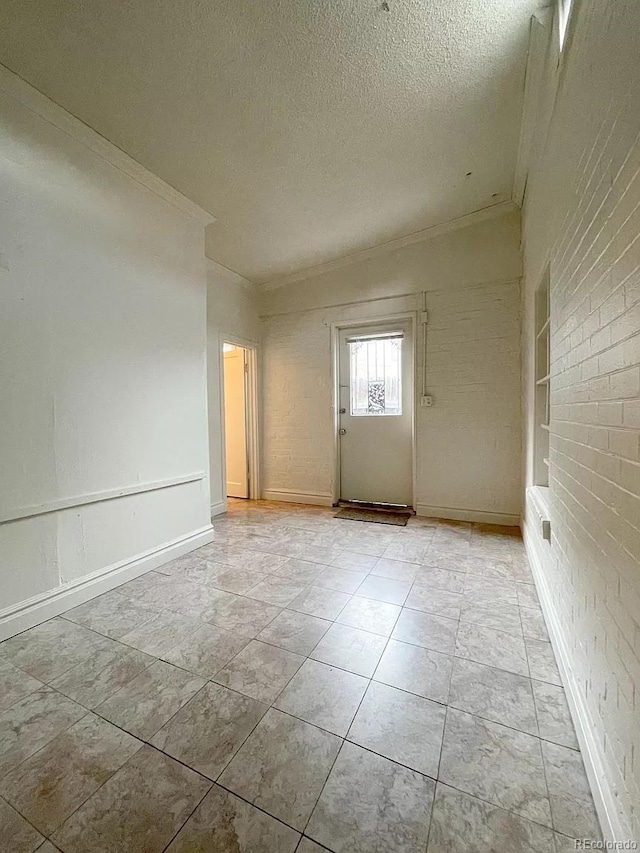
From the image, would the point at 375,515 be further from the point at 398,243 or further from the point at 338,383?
the point at 398,243

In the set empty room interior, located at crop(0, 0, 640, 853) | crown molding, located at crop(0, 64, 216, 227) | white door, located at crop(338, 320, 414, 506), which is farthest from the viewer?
white door, located at crop(338, 320, 414, 506)

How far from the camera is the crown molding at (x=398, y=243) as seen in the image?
3.39 metres

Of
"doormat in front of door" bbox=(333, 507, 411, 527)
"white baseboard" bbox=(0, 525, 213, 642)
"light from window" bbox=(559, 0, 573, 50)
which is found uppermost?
"light from window" bbox=(559, 0, 573, 50)

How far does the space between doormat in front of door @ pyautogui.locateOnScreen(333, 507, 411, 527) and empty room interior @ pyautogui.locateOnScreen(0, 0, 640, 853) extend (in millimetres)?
43

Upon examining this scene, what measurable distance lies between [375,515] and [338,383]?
1.70 m

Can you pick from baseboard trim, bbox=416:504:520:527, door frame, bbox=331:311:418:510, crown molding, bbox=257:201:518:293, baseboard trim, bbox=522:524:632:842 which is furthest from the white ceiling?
baseboard trim, bbox=416:504:520:527

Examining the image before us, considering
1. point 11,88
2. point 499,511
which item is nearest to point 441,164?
point 11,88

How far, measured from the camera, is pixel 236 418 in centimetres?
475

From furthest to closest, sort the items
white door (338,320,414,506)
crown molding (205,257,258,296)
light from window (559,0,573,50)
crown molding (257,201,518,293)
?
1. white door (338,320,414,506)
2. crown molding (205,257,258,296)
3. crown molding (257,201,518,293)
4. light from window (559,0,573,50)

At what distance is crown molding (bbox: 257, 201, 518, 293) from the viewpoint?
3391mm

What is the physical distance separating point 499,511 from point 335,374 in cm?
242

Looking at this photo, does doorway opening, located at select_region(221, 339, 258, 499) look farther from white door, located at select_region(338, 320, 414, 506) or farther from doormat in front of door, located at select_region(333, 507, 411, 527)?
doormat in front of door, located at select_region(333, 507, 411, 527)

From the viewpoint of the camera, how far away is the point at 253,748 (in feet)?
3.79

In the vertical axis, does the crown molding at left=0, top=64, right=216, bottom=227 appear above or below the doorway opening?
above
